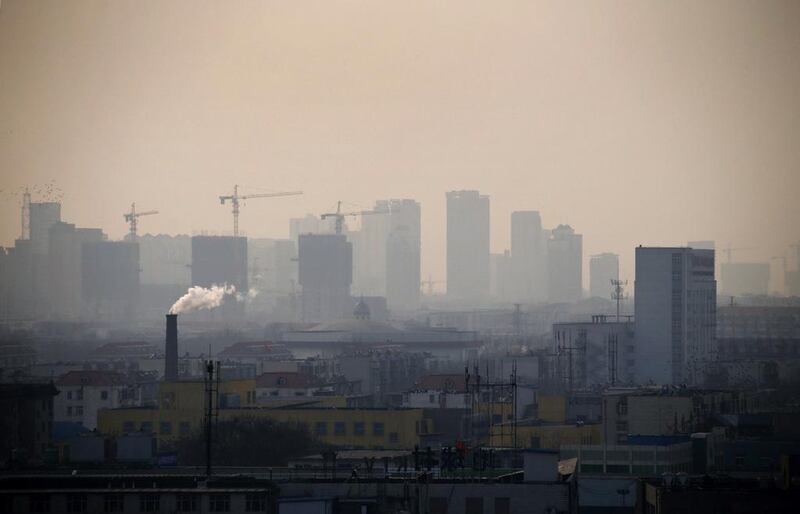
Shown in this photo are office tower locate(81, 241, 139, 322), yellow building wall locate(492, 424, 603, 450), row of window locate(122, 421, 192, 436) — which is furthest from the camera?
office tower locate(81, 241, 139, 322)

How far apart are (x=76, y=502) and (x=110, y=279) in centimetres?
15692

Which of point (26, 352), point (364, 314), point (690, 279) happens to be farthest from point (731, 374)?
point (364, 314)

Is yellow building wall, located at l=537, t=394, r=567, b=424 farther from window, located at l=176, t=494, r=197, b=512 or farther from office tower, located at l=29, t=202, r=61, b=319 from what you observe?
office tower, located at l=29, t=202, r=61, b=319

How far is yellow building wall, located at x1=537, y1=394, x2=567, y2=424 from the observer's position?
53188 mm

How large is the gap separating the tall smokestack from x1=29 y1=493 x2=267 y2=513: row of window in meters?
35.0

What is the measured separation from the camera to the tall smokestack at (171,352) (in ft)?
212

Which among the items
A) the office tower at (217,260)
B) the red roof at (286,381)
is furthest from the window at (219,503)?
the office tower at (217,260)

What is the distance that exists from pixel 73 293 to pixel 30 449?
13074cm

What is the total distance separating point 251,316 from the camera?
199 metres

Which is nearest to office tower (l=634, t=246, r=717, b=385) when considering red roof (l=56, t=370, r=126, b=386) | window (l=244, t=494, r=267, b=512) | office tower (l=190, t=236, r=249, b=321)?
red roof (l=56, t=370, r=126, b=386)

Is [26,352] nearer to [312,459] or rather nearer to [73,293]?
[312,459]

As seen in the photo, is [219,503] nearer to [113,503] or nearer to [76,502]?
[113,503]

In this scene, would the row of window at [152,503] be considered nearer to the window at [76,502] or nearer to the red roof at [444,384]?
the window at [76,502]

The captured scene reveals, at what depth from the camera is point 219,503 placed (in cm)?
2864
